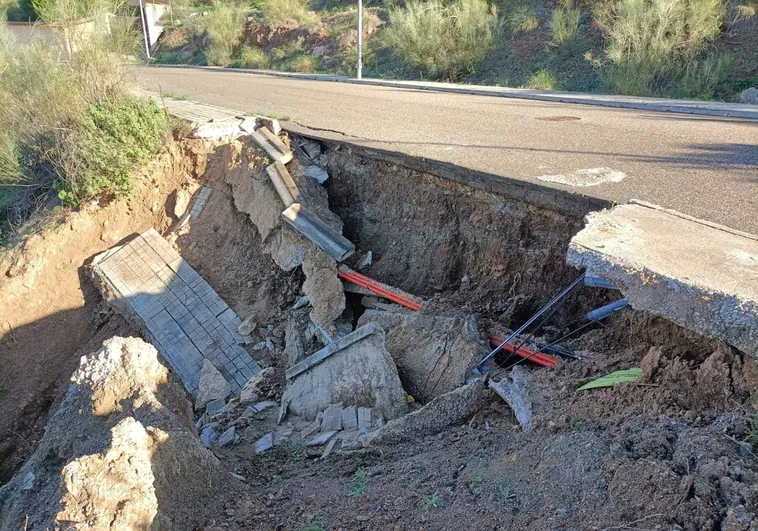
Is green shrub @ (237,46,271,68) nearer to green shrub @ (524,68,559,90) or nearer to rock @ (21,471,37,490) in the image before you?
green shrub @ (524,68,559,90)

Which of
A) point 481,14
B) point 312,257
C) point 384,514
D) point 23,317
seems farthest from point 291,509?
point 481,14

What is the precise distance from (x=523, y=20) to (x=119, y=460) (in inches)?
711

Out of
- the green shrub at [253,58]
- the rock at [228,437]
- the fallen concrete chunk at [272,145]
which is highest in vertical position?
the fallen concrete chunk at [272,145]

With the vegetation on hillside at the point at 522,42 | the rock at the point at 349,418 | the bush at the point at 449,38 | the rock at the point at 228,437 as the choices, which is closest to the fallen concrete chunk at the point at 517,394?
the rock at the point at 349,418

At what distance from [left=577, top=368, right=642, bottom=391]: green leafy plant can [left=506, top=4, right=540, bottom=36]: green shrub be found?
16.3m

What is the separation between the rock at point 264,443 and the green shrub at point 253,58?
22.4 meters

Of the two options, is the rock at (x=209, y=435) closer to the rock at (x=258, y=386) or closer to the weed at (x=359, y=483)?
the rock at (x=258, y=386)

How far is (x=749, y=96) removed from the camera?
1088 centimetres

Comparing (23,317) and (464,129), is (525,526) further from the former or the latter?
(23,317)

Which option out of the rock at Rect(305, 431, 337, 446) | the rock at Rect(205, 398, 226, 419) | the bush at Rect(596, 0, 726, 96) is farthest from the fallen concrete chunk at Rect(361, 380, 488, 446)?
the bush at Rect(596, 0, 726, 96)

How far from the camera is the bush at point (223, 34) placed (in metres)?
27.4

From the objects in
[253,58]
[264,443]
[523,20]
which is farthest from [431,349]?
[253,58]

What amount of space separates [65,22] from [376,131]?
583 cm

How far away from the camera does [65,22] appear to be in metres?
9.60
